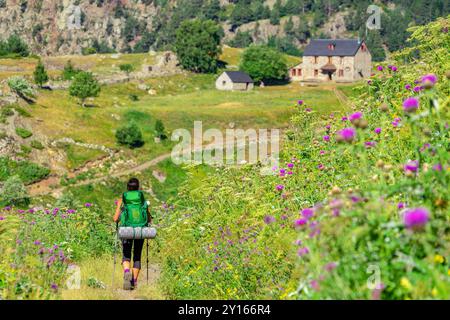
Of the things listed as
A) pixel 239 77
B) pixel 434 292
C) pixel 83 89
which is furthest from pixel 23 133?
pixel 434 292

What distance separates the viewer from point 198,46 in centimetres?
10950

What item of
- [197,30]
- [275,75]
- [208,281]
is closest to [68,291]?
[208,281]

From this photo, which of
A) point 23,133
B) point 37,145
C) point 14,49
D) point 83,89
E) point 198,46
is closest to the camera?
point 37,145

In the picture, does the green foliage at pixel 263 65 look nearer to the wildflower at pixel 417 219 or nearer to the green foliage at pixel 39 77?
the green foliage at pixel 39 77

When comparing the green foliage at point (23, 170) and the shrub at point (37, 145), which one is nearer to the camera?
the green foliage at point (23, 170)

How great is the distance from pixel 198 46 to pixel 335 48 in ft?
63.6

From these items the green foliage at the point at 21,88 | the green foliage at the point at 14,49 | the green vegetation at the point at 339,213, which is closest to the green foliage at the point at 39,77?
the green foliage at the point at 21,88

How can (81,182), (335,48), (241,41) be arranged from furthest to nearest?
(241,41)
(335,48)
(81,182)

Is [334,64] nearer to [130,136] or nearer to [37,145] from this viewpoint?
[130,136]

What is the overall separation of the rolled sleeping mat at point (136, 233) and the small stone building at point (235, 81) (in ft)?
273

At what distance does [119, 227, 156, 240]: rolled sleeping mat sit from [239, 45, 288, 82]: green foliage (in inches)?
3490

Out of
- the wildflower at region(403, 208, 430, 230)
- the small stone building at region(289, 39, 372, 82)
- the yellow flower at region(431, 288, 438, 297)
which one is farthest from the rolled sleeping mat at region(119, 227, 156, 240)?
the small stone building at region(289, 39, 372, 82)

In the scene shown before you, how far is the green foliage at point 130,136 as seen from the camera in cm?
5867

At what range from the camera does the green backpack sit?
10773 mm
